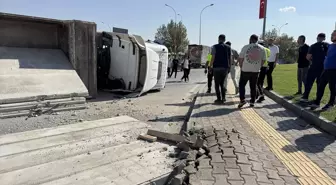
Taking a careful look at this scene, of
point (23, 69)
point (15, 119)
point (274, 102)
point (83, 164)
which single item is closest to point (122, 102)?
point (23, 69)

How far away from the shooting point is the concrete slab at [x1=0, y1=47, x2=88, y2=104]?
6.82 m

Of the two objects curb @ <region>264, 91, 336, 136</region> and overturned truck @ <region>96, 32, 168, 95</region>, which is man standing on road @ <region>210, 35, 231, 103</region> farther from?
overturned truck @ <region>96, 32, 168, 95</region>

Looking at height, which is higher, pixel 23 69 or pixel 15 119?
pixel 23 69

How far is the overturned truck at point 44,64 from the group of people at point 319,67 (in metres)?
5.50

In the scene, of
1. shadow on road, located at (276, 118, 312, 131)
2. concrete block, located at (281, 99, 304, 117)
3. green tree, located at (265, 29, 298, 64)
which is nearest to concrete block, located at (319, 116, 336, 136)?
shadow on road, located at (276, 118, 312, 131)

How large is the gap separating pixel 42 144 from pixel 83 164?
1.13 metres

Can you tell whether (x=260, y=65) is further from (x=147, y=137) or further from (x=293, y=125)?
(x=147, y=137)

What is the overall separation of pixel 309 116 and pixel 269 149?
2290mm

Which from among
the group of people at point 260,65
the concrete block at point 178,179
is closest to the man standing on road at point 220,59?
the group of people at point 260,65

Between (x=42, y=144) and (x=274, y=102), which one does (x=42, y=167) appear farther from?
(x=274, y=102)

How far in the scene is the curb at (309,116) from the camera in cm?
525

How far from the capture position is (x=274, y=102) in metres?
8.58

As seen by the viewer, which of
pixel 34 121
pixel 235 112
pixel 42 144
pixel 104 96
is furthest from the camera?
pixel 104 96

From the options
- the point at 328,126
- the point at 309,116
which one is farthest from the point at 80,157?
the point at 309,116
